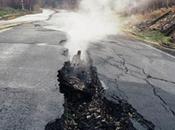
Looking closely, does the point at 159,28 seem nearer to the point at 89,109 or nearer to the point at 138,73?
the point at 138,73

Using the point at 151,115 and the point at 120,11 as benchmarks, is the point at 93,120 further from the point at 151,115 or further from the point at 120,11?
the point at 120,11

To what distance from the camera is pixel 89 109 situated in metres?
5.57

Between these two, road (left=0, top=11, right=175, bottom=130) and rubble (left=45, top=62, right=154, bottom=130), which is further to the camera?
road (left=0, top=11, right=175, bottom=130)

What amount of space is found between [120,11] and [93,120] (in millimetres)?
31761

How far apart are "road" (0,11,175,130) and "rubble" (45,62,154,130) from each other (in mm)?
163

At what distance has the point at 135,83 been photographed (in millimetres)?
7816

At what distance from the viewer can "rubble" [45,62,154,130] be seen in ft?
16.2

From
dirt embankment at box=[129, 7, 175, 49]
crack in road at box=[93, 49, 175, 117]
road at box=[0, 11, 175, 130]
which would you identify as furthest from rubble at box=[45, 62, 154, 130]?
dirt embankment at box=[129, 7, 175, 49]

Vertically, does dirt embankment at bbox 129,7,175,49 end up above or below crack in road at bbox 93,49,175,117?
below

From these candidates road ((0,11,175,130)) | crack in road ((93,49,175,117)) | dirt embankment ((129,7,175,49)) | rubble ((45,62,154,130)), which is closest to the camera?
rubble ((45,62,154,130))

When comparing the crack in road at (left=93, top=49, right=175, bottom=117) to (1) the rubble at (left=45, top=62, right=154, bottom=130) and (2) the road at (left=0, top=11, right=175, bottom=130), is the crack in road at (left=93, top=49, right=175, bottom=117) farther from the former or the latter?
(1) the rubble at (left=45, top=62, right=154, bottom=130)

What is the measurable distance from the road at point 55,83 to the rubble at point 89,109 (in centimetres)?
16

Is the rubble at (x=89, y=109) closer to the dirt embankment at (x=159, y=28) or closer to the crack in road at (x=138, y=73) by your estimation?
the crack in road at (x=138, y=73)

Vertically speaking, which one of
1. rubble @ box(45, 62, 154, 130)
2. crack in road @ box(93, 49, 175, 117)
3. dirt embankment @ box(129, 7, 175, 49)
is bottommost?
dirt embankment @ box(129, 7, 175, 49)
